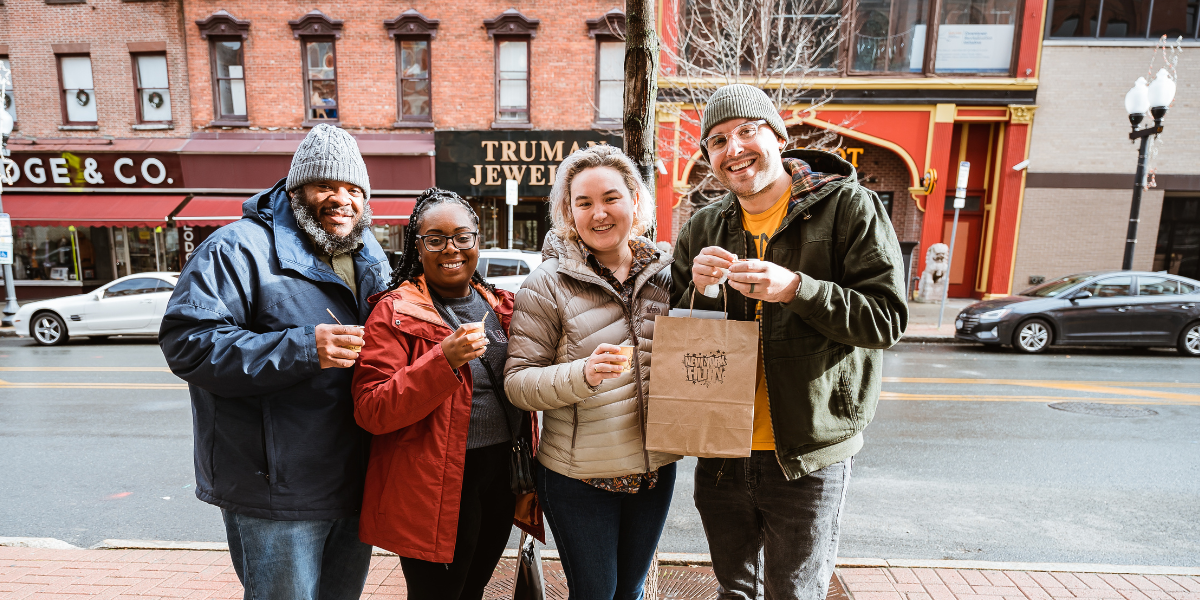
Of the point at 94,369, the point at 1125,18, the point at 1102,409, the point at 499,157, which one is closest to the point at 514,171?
the point at 499,157

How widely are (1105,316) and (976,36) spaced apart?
26.5 ft

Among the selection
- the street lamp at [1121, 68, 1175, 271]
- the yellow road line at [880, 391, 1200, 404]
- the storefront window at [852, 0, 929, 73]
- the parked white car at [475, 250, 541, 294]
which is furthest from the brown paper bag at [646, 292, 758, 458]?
the storefront window at [852, 0, 929, 73]

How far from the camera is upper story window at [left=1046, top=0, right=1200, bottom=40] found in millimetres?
13969

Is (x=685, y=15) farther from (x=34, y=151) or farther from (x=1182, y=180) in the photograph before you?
(x=34, y=151)

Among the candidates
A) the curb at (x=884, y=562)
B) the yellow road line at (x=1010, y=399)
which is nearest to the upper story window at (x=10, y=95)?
the curb at (x=884, y=562)

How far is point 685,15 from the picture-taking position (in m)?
13.4

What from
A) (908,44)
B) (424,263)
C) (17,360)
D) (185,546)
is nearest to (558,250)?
(424,263)

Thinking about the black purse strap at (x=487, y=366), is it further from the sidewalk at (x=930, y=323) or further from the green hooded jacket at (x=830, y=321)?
the sidewalk at (x=930, y=323)

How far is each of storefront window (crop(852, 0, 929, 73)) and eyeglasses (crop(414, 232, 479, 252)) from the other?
15.0 metres

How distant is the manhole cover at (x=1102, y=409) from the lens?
6.43m

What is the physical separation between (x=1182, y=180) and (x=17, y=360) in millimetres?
24437

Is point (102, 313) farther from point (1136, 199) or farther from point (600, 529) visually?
point (1136, 199)

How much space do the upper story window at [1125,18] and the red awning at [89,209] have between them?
22.0 metres

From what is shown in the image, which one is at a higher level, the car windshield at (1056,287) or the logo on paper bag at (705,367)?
the logo on paper bag at (705,367)
